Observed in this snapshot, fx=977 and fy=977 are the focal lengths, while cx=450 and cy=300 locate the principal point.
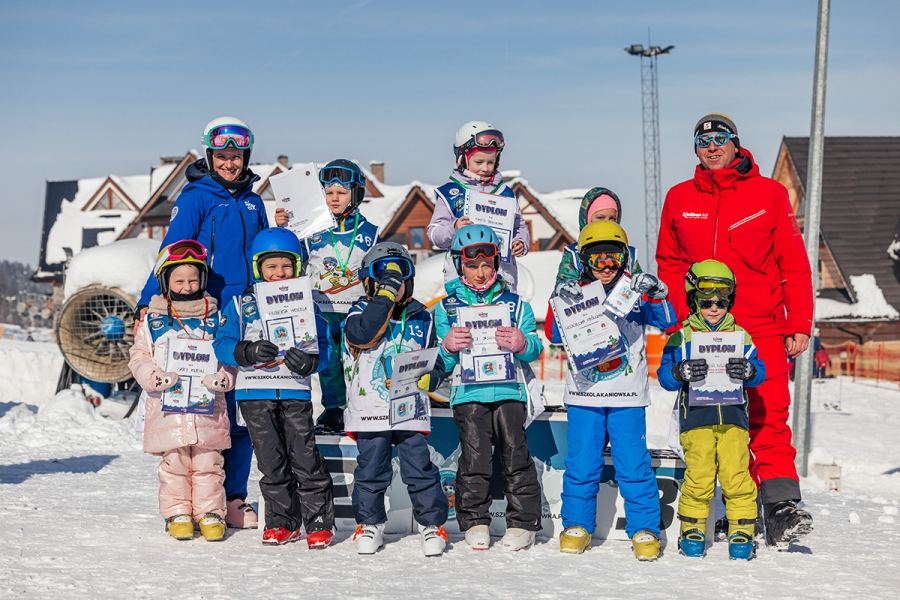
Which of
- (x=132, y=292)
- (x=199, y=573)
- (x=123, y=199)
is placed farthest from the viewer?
(x=123, y=199)

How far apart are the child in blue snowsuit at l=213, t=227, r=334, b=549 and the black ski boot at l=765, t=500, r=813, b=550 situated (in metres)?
2.60

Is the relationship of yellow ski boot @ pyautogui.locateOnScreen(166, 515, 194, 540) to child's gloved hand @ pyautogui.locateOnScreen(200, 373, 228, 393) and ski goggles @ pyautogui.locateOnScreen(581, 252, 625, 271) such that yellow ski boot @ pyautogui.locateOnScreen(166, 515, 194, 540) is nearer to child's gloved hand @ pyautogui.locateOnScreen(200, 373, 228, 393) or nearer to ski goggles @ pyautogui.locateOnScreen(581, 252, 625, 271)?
child's gloved hand @ pyautogui.locateOnScreen(200, 373, 228, 393)

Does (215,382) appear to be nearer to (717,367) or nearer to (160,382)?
(160,382)

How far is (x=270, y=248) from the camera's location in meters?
5.61

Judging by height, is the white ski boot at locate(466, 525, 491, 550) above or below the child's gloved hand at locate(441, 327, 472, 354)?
below

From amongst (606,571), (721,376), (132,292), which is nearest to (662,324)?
(721,376)

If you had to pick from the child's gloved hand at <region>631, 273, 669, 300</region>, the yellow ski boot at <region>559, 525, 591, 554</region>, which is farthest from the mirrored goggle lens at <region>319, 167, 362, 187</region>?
the yellow ski boot at <region>559, 525, 591, 554</region>

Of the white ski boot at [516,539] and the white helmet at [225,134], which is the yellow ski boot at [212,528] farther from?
the white helmet at [225,134]

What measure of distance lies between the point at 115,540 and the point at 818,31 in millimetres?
9526

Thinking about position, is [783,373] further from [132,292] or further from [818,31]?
[132,292]

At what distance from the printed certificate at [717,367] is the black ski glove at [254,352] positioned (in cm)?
237

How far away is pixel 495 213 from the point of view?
20.1 ft

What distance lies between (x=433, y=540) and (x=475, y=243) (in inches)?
66.7

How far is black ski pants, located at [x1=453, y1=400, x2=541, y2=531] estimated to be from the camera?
5.65 metres
